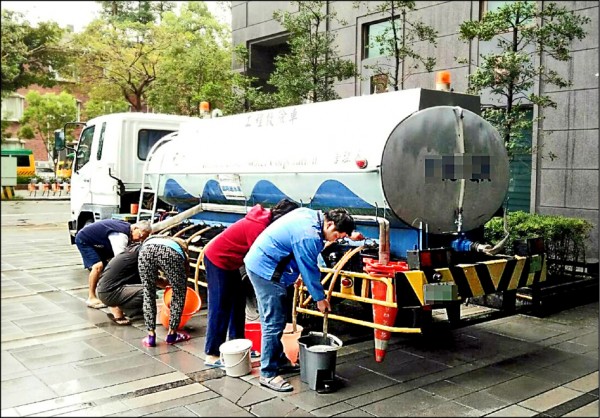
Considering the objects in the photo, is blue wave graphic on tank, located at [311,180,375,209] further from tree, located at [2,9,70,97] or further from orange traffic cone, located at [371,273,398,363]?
tree, located at [2,9,70,97]

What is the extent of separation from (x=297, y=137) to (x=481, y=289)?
252cm

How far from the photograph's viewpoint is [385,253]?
5.29 metres

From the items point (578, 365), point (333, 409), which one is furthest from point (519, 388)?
point (333, 409)

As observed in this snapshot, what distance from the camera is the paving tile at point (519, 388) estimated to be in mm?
4883

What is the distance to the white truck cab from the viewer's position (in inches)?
395

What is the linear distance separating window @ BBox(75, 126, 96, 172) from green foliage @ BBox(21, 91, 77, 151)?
65 cm

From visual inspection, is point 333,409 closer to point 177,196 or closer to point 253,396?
point 253,396

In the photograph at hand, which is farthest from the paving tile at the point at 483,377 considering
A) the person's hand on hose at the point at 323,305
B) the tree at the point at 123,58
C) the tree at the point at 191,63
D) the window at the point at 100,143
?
the tree at the point at 123,58

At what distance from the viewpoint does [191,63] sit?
678 inches

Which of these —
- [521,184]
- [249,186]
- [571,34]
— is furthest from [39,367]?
[521,184]

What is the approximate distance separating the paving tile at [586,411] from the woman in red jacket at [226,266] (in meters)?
2.82

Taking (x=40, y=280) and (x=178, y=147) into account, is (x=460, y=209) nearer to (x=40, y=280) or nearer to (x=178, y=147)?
(x=178, y=147)

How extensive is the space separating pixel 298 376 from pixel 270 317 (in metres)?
0.65

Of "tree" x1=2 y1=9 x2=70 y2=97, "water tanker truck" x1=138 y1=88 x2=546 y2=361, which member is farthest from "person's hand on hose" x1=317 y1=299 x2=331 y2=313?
"tree" x1=2 y1=9 x2=70 y2=97
